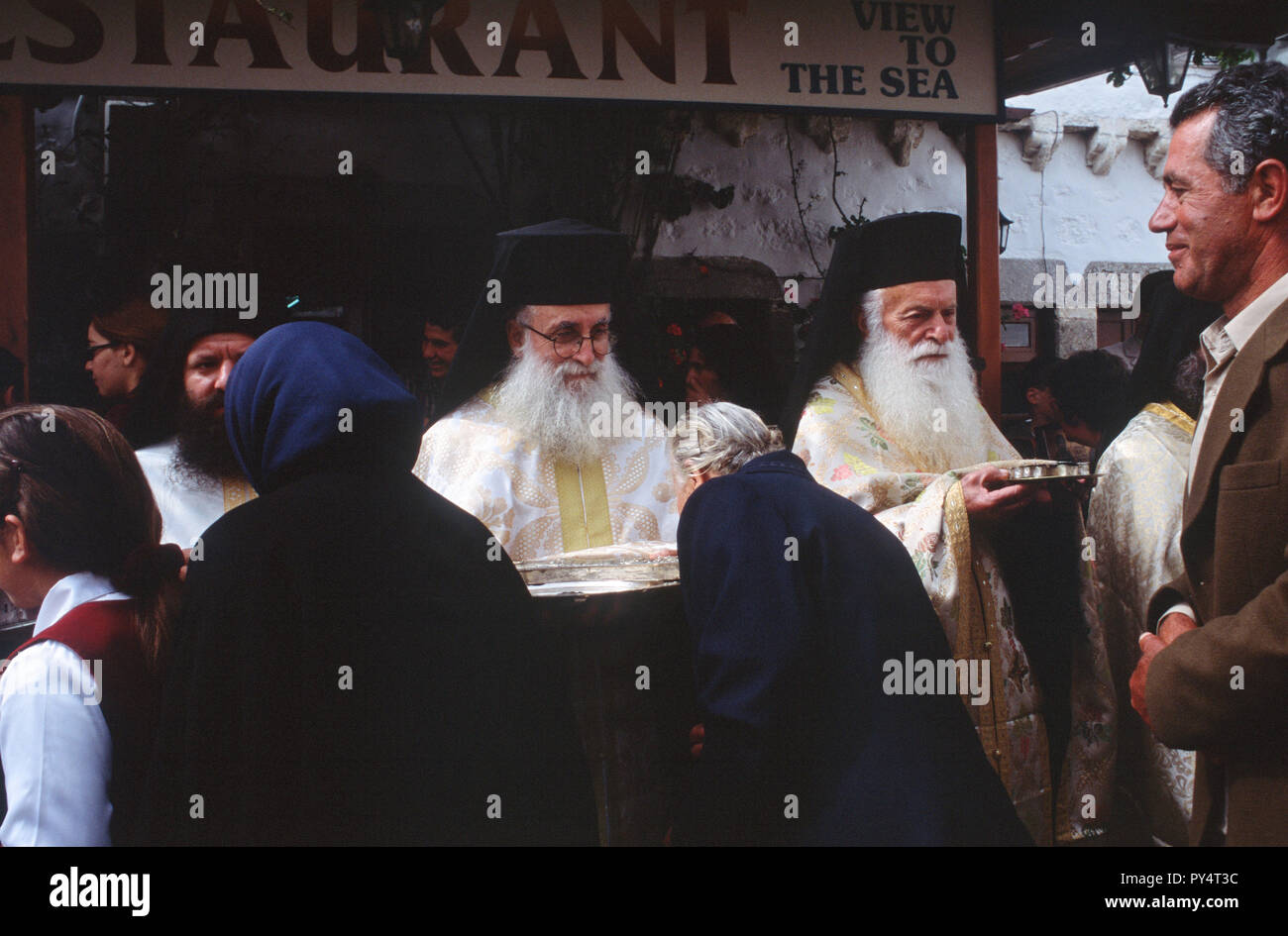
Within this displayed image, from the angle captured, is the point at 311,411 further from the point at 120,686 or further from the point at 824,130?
the point at 824,130

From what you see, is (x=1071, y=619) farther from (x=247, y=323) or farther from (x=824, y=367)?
(x=247, y=323)

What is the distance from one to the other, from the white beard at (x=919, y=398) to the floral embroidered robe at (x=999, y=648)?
0.20 m

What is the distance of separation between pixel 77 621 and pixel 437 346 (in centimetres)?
160

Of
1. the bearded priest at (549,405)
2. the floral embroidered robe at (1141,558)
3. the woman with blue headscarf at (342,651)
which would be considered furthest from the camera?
the bearded priest at (549,405)

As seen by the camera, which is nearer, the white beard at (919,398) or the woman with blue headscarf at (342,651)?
the woman with blue headscarf at (342,651)

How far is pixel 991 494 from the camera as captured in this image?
3164mm

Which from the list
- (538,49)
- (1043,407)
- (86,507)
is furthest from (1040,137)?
(86,507)

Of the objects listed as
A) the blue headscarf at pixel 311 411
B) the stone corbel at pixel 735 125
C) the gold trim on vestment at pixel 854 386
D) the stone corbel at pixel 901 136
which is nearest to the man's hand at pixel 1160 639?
the gold trim on vestment at pixel 854 386

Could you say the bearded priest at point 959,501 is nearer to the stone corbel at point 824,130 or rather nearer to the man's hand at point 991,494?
Result: the man's hand at point 991,494

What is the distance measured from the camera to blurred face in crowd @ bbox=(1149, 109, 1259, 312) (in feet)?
9.25

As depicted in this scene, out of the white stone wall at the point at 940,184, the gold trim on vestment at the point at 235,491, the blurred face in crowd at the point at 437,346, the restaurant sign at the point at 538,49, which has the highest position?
the restaurant sign at the point at 538,49

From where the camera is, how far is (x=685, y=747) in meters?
3.10

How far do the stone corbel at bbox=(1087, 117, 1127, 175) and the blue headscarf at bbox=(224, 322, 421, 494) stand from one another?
3.10 meters

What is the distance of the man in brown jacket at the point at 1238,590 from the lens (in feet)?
6.78
